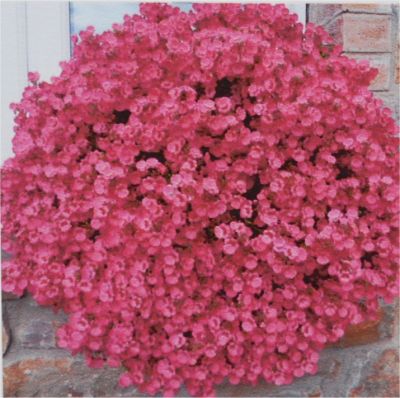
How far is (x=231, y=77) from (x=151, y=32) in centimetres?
22

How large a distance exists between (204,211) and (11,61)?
3.48 ft

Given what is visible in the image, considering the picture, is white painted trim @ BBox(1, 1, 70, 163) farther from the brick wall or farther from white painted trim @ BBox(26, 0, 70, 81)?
the brick wall

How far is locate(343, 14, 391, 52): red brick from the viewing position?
1933 millimetres

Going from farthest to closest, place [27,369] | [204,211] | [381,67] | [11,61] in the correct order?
[11,61]
[381,67]
[27,369]
[204,211]

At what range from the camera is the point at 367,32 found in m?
1.94

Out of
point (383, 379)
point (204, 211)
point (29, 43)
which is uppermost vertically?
point (29, 43)

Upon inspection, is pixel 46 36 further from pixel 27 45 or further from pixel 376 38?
pixel 376 38

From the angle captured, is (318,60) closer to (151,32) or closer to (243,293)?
(151,32)

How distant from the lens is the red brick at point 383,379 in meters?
1.67

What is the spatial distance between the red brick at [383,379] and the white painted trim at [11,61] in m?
1.22

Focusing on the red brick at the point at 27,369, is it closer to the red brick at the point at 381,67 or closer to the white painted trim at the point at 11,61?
the white painted trim at the point at 11,61

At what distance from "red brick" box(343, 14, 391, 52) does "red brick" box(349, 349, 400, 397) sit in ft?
2.82

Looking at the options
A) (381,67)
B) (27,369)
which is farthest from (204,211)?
(381,67)

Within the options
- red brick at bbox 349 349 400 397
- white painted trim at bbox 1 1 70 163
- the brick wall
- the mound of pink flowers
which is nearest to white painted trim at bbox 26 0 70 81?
white painted trim at bbox 1 1 70 163
